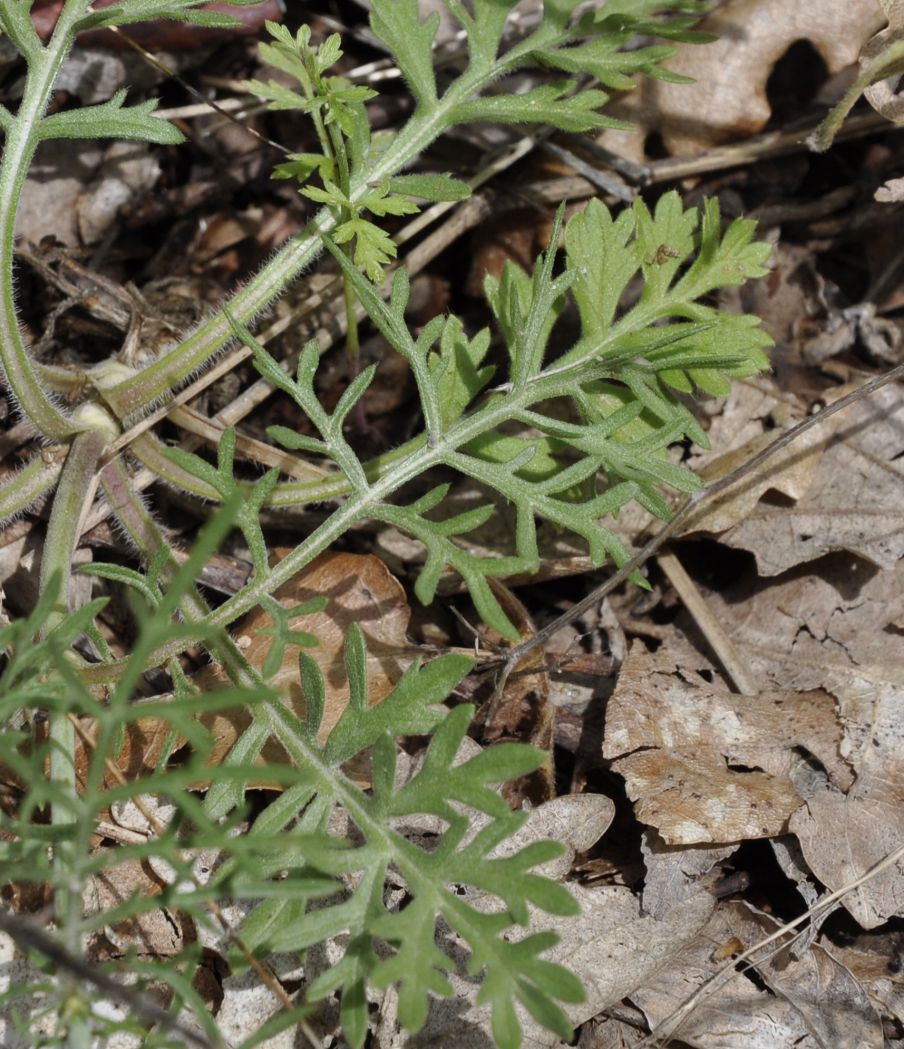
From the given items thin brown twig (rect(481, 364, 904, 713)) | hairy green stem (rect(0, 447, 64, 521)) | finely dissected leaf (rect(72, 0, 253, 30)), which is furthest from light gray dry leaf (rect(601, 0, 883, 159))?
hairy green stem (rect(0, 447, 64, 521))

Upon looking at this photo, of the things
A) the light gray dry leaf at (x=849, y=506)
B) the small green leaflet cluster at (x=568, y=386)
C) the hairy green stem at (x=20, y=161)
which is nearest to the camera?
the small green leaflet cluster at (x=568, y=386)

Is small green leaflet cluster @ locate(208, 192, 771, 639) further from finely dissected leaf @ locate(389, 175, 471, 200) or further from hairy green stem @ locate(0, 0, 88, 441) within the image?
hairy green stem @ locate(0, 0, 88, 441)

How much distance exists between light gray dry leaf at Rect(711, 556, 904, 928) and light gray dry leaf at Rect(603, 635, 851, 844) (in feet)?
0.27

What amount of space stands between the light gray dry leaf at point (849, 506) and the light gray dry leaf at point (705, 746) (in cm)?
52

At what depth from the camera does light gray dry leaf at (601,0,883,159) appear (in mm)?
4344

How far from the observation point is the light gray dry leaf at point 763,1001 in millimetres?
3008

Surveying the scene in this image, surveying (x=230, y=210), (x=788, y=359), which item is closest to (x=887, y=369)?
(x=788, y=359)

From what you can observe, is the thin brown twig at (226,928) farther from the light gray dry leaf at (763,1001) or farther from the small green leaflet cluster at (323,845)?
the light gray dry leaf at (763,1001)

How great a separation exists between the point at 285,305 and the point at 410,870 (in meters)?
2.48

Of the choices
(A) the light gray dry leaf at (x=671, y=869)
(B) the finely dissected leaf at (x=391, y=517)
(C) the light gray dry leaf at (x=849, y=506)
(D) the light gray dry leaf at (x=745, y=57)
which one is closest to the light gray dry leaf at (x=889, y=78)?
(D) the light gray dry leaf at (x=745, y=57)

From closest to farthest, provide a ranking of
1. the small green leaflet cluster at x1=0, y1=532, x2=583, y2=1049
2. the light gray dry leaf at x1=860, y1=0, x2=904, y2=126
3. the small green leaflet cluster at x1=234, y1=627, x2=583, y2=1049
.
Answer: the small green leaflet cluster at x1=0, y1=532, x2=583, y2=1049
the small green leaflet cluster at x1=234, y1=627, x2=583, y2=1049
the light gray dry leaf at x1=860, y1=0, x2=904, y2=126

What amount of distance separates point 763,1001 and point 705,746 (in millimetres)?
810

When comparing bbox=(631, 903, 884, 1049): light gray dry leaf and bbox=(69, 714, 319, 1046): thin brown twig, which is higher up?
bbox=(69, 714, 319, 1046): thin brown twig

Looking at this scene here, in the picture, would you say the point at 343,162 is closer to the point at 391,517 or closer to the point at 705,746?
the point at 391,517
